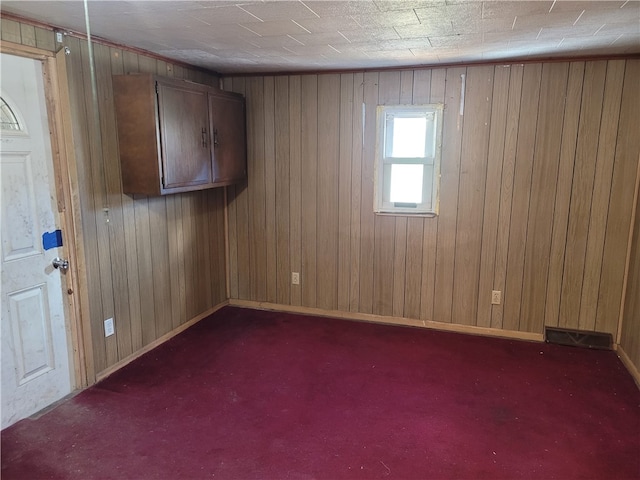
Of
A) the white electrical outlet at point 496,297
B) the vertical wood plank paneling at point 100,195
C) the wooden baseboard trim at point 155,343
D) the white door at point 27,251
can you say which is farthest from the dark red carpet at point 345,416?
the vertical wood plank paneling at point 100,195

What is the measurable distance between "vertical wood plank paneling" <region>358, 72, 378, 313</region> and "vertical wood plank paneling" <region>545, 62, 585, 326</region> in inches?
54.5

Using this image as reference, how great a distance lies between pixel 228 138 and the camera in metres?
3.66

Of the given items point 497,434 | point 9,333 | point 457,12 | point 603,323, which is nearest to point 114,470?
point 9,333

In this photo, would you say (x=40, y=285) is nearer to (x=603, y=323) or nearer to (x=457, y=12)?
(x=457, y=12)

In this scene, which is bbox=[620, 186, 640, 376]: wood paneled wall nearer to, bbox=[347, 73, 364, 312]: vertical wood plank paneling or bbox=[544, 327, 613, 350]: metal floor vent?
bbox=[544, 327, 613, 350]: metal floor vent

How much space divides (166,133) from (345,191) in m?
1.56

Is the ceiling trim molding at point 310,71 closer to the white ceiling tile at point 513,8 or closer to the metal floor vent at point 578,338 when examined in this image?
the white ceiling tile at point 513,8

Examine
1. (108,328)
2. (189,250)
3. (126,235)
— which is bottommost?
(108,328)

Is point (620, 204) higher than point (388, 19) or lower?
lower

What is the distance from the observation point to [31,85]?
238 centimetres

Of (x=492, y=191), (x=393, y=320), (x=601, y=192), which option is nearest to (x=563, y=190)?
(x=601, y=192)

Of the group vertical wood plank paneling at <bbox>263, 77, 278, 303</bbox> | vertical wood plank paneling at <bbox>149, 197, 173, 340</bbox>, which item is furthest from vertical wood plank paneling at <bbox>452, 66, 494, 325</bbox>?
A: vertical wood plank paneling at <bbox>149, 197, 173, 340</bbox>

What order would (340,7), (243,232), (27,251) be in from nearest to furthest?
(340,7) < (27,251) < (243,232)

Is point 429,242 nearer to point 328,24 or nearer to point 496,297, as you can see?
point 496,297
